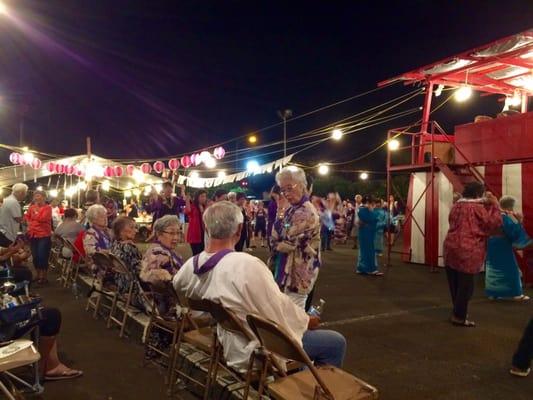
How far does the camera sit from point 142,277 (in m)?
4.11

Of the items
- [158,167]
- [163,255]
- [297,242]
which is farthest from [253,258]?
[158,167]

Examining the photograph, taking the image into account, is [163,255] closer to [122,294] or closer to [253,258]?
[122,294]

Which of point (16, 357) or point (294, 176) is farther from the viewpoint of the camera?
point (294, 176)

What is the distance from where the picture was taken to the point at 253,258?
8.59ft

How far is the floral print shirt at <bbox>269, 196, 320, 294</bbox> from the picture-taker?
3814mm

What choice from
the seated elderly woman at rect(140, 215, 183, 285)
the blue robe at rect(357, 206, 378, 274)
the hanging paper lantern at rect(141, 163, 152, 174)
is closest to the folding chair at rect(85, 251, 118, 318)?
the seated elderly woman at rect(140, 215, 183, 285)

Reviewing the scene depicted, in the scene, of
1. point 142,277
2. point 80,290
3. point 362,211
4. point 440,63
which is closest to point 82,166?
point 80,290

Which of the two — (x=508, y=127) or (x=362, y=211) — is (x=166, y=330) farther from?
(x=508, y=127)

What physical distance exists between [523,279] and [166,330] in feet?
22.5

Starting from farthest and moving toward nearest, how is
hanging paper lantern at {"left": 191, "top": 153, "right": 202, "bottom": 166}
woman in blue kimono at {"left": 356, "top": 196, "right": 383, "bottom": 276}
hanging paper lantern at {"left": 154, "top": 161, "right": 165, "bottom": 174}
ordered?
hanging paper lantern at {"left": 154, "top": 161, "right": 165, "bottom": 174} < hanging paper lantern at {"left": 191, "top": 153, "right": 202, "bottom": 166} < woman in blue kimono at {"left": 356, "top": 196, "right": 383, "bottom": 276}

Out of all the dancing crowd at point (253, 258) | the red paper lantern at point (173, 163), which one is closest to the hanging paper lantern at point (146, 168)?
the red paper lantern at point (173, 163)

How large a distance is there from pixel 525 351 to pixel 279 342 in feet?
8.83

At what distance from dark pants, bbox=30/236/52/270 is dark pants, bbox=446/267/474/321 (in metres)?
7.05

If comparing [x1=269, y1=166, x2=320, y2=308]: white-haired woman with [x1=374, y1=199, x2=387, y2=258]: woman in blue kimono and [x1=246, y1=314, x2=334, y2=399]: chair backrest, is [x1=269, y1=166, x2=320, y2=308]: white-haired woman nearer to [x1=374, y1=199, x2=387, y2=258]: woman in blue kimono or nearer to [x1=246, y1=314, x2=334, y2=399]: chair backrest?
[x1=246, y1=314, x2=334, y2=399]: chair backrest
